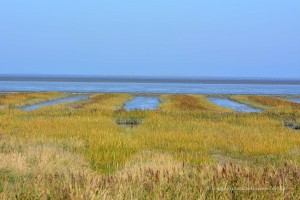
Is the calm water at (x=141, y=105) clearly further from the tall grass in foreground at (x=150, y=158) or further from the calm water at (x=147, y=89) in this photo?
the calm water at (x=147, y=89)

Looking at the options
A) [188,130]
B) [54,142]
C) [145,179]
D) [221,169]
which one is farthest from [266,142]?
[145,179]

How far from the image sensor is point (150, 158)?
39.4 ft

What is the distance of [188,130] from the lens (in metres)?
20.4

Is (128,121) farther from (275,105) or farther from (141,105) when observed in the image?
(275,105)

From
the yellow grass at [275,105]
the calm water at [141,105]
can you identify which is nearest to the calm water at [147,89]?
the yellow grass at [275,105]

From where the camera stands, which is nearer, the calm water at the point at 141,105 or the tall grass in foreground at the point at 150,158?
the tall grass in foreground at the point at 150,158

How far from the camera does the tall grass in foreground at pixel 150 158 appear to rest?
7.00 m

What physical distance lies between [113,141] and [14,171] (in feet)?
22.2

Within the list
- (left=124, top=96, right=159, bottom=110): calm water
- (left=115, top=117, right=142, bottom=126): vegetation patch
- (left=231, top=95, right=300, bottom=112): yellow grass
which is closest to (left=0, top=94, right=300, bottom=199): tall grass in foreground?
(left=115, top=117, right=142, bottom=126): vegetation patch

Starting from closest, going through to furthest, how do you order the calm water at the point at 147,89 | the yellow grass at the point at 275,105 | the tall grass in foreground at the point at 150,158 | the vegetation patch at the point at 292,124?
Result: the tall grass in foreground at the point at 150,158
the vegetation patch at the point at 292,124
the yellow grass at the point at 275,105
the calm water at the point at 147,89

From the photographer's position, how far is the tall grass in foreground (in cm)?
700

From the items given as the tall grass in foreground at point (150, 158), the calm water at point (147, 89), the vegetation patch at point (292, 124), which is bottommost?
the calm water at point (147, 89)

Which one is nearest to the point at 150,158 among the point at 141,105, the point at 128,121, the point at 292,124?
the point at 128,121

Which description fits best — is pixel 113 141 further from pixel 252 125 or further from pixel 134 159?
pixel 252 125
